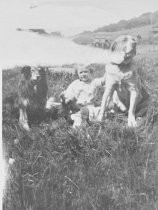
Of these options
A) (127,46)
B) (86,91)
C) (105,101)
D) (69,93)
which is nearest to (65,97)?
(69,93)

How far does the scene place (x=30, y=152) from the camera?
2842 millimetres

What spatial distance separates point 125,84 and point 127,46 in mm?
207

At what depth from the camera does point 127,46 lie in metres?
2.79

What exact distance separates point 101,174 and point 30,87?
665 mm

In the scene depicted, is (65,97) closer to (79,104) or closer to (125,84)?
(79,104)

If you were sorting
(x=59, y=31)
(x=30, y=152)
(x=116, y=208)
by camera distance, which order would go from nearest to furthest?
(x=116, y=208) → (x=30, y=152) → (x=59, y=31)

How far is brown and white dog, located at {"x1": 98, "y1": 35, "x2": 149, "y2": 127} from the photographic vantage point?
9.19 ft

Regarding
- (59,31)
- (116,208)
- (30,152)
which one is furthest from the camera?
(59,31)

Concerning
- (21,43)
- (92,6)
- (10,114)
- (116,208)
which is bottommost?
(116,208)

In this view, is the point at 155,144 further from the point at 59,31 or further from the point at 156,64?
the point at 59,31

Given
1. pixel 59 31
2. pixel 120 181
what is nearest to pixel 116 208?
pixel 120 181

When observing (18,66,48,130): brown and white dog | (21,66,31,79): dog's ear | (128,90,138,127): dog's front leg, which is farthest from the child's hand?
(128,90,138,127): dog's front leg

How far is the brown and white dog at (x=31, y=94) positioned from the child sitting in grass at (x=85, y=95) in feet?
0.63

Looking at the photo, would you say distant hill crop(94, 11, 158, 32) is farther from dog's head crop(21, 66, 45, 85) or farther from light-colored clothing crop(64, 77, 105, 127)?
dog's head crop(21, 66, 45, 85)
